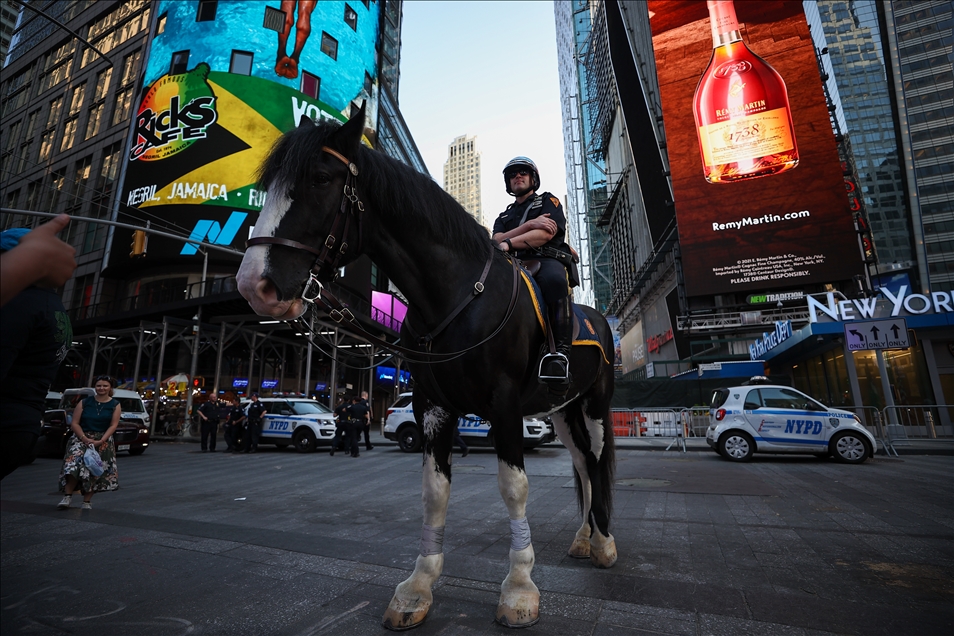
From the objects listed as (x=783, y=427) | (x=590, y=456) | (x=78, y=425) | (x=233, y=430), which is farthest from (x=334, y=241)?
(x=233, y=430)

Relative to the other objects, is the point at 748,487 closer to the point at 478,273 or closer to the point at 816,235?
the point at 478,273

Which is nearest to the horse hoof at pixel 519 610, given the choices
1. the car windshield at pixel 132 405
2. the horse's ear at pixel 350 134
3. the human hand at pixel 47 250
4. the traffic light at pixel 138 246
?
the human hand at pixel 47 250

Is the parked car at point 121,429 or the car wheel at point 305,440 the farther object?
the car wheel at point 305,440

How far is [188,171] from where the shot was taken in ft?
93.0

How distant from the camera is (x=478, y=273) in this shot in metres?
2.88

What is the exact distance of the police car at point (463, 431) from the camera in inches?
566

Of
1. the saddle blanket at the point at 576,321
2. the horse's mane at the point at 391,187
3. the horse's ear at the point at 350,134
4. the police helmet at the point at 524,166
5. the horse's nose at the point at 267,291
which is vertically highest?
the police helmet at the point at 524,166

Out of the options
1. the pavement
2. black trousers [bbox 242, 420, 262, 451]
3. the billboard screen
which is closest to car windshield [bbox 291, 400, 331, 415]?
black trousers [bbox 242, 420, 262, 451]

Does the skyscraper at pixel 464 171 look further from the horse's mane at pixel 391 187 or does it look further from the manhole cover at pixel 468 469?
the horse's mane at pixel 391 187

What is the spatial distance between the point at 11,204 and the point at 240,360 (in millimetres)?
33079

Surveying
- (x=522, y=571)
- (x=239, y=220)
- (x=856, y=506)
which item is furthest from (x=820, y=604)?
(x=239, y=220)

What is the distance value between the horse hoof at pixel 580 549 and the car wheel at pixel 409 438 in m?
12.5

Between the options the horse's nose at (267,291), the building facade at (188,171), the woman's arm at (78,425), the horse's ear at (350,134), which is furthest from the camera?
the building facade at (188,171)

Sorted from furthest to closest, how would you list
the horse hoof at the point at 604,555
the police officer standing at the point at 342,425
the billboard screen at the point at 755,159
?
the billboard screen at the point at 755,159 < the police officer standing at the point at 342,425 < the horse hoof at the point at 604,555
